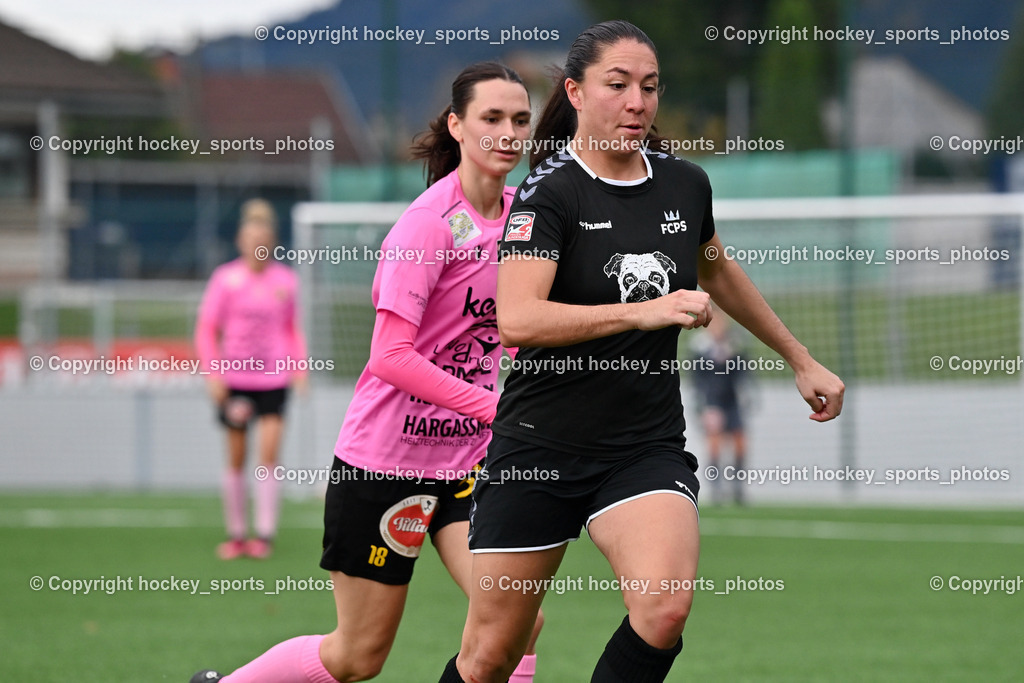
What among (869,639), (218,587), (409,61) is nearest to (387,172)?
(409,61)

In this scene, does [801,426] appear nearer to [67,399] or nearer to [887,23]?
[887,23]

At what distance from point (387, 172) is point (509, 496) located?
452 inches

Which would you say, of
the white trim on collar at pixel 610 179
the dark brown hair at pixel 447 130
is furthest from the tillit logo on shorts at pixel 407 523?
the white trim on collar at pixel 610 179

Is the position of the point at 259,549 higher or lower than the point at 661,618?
lower

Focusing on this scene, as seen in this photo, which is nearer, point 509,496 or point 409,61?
point 509,496

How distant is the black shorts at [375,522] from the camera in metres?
4.33

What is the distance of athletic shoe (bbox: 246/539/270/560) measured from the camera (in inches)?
372

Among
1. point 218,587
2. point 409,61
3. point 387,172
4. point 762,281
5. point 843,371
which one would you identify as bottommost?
point 218,587

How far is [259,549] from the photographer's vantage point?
9.52m

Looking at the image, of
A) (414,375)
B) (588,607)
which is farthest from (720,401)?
(414,375)

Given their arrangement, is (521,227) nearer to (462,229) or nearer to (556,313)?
(556,313)

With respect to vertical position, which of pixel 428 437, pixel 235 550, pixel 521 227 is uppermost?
pixel 521 227

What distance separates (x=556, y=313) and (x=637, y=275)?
30 cm

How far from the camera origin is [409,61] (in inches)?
588
